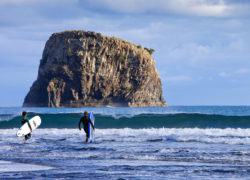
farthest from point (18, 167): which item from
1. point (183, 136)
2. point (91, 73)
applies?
point (91, 73)

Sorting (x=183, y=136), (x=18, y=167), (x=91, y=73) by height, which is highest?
(x=91, y=73)

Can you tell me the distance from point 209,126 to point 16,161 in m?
25.1

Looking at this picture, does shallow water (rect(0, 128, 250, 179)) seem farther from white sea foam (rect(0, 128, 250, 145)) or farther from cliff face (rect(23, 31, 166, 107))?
cliff face (rect(23, 31, 166, 107))

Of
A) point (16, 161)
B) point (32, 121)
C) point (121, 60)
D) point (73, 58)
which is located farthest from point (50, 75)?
point (16, 161)

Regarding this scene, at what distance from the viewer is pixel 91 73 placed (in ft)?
493

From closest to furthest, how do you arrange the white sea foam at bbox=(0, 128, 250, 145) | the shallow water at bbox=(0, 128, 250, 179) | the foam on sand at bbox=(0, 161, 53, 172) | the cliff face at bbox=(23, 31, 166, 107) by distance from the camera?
1. the shallow water at bbox=(0, 128, 250, 179)
2. the foam on sand at bbox=(0, 161, 53, 172)
3. the white sea foam at bbox=(0, 128, 250, 145)
4. the cliff face at bbox=(23, 31, 166, 107)

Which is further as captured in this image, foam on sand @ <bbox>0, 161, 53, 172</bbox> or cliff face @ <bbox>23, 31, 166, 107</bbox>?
cliff face @ <bbox>23, 31, 166, 107</bbox>

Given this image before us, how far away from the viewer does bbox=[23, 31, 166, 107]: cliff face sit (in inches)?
5920

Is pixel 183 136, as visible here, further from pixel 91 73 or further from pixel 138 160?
pixel 91 73

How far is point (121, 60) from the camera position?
15562 centimetres

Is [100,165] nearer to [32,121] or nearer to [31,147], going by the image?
[31,147]

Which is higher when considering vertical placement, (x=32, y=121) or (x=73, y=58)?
(x=73, y=58)

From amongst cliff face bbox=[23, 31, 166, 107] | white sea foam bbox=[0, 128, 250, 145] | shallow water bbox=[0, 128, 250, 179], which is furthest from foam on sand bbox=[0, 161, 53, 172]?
cliff face bbox=[23, 31, 166, 107]

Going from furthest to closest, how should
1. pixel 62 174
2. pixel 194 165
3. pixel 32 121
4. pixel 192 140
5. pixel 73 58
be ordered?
pixel 73 58 < pixel 32 121 < pixel 192 140 < pixel 194 165 < pixel 62 174
